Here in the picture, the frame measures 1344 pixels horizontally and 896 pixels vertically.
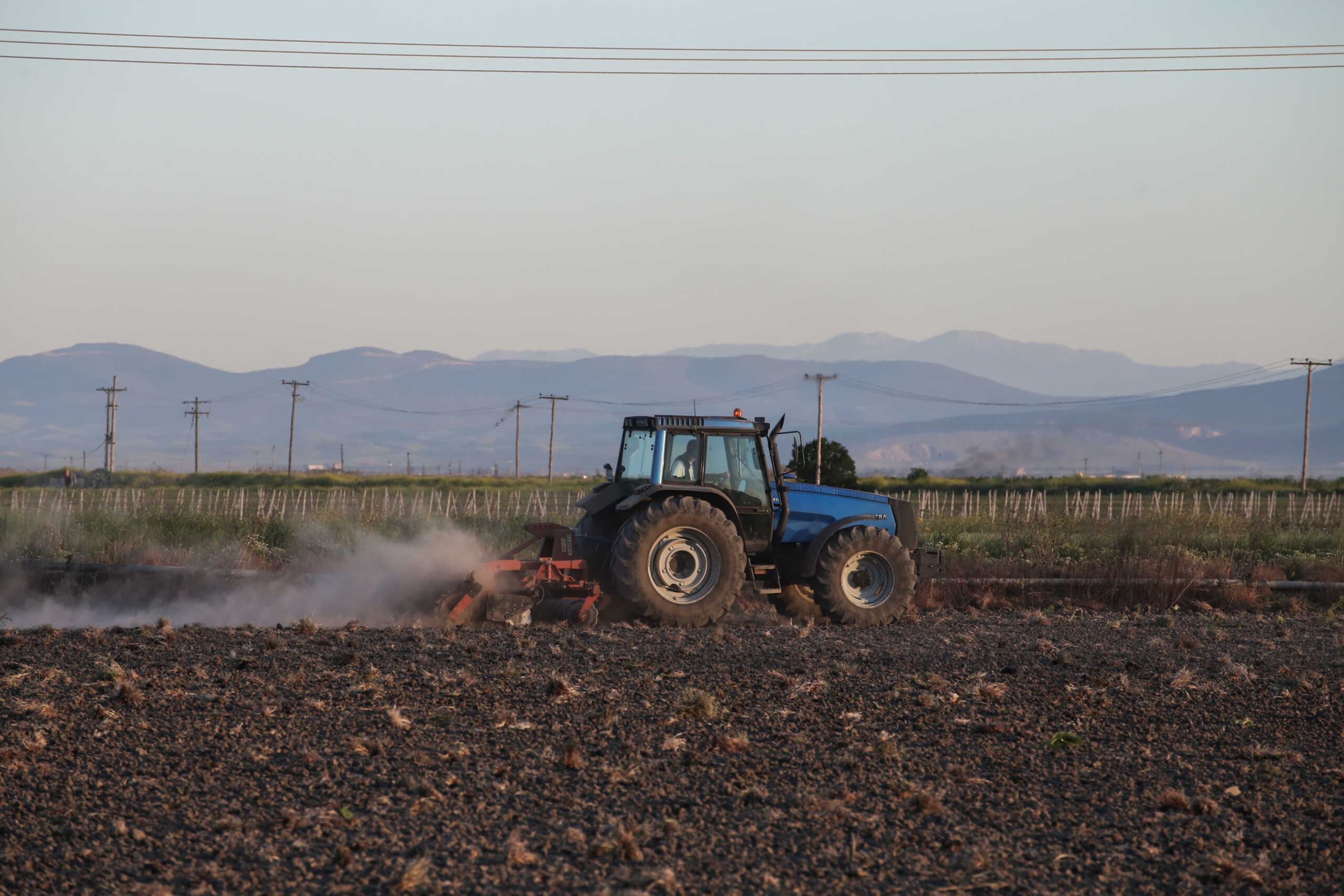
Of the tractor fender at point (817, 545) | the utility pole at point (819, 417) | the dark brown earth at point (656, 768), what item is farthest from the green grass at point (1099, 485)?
the dark brown earth at point (656, 768)

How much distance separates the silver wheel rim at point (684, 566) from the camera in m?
12.3

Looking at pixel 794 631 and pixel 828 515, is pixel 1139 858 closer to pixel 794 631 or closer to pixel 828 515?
pixel 794 631

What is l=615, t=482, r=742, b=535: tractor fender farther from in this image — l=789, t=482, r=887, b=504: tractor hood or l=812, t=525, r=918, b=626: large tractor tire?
l=812, t=525, r=918, b=626: large tractor tire

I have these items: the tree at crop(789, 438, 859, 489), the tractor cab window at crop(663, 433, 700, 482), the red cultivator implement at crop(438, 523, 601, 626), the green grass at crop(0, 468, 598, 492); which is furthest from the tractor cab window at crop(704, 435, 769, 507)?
the green grass at crop(0, 468, 598, 492)

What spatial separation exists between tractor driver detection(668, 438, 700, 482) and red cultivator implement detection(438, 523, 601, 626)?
1.36m

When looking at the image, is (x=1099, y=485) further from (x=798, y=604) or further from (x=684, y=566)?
(x=684, y=566)

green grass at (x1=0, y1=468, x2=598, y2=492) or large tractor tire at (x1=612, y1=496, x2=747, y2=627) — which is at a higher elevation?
large tractor tire at (x1=612, y1=496, x2=747, y2=627)

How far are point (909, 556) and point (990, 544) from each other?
356 inches

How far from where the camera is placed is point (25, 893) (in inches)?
185

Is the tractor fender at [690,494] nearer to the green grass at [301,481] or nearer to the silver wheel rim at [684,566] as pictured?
the silver wheel rim at [684,566]

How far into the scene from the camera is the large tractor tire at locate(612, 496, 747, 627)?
12.0m

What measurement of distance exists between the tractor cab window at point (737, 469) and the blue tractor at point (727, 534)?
0.01 m

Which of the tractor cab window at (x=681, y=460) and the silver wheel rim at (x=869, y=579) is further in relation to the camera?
the silver wheel rim at (x=869, y=579)

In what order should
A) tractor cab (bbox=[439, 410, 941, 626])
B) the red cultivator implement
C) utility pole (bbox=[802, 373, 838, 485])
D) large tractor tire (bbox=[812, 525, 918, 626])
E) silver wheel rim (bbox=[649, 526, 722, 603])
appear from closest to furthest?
the red cultivator implement, tractor cab (bbox=[439, 410, 941, 626]), silver wheel rim (bbox=[649, 526, 722, 603]), large tractor tire (bbox=[812, 525, 918, 626]), utility pole (bbox=[802, 373, 838, 485])
